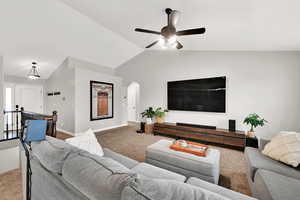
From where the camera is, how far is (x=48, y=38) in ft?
10.8

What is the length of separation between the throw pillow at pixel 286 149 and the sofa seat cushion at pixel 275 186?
34cm

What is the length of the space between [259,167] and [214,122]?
7.96 feet

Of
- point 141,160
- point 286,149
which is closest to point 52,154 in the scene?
point 141,160

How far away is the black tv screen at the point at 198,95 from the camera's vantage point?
3619mm

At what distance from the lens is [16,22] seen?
2.71 m

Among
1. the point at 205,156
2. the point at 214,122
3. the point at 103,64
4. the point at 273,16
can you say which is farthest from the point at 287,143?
the point at 103,64

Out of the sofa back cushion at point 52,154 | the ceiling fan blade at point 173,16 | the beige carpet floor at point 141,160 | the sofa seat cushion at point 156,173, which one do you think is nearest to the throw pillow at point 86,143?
the sofa back cushion at point 52,154

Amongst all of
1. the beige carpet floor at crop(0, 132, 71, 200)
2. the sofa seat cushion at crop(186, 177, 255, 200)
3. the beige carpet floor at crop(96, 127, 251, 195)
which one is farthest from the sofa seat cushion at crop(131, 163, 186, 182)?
the beige carpet floor at crop(0, 132, 71, 200)

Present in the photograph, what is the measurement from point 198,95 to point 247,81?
1.27m

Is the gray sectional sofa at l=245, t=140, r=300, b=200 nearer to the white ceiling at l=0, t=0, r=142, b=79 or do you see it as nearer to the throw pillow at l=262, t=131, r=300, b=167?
the throw pillow at l=262, t=131, r=300, b=167

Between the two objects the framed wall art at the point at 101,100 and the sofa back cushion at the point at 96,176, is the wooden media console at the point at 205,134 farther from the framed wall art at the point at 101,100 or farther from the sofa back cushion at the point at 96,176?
the sofa back cushion at the point at 96,176

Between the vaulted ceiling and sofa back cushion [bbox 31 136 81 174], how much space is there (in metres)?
2.35

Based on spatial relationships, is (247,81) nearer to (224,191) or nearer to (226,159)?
(226,159)

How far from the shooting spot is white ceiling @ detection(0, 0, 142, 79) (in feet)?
8.46
